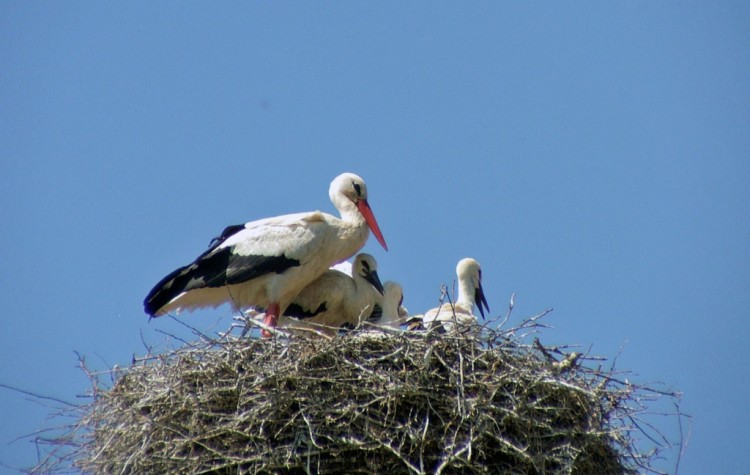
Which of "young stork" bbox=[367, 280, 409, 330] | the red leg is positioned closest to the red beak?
"young stork" bbox=[367, 280, 409, 330]

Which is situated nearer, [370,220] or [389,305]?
[389,305]

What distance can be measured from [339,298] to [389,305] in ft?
1.06

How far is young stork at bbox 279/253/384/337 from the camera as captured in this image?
871 centimetres

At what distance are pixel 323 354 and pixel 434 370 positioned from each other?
53 centimetres

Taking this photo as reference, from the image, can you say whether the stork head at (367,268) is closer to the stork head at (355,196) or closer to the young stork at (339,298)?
the young stork at (339,298)

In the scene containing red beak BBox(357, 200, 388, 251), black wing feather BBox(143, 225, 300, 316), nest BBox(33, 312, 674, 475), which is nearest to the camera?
nest BBox(33, 312, 674, 475)

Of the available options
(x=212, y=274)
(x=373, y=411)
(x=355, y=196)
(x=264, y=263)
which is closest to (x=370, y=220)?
(x=355, y=196)

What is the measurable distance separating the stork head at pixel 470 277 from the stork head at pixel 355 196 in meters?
0.56

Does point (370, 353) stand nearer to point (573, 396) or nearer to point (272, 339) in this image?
point (272, 339)

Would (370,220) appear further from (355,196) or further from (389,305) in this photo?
(389,305)

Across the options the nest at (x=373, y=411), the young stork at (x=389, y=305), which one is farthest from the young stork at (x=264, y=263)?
the nest at (x=373, y=411)

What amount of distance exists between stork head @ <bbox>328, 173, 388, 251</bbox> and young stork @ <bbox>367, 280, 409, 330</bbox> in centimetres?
27

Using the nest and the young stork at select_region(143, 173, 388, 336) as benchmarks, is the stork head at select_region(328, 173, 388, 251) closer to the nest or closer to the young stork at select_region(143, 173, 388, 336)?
the young stork at select_region(143, 173, 388, 336)

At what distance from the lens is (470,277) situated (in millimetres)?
9148
